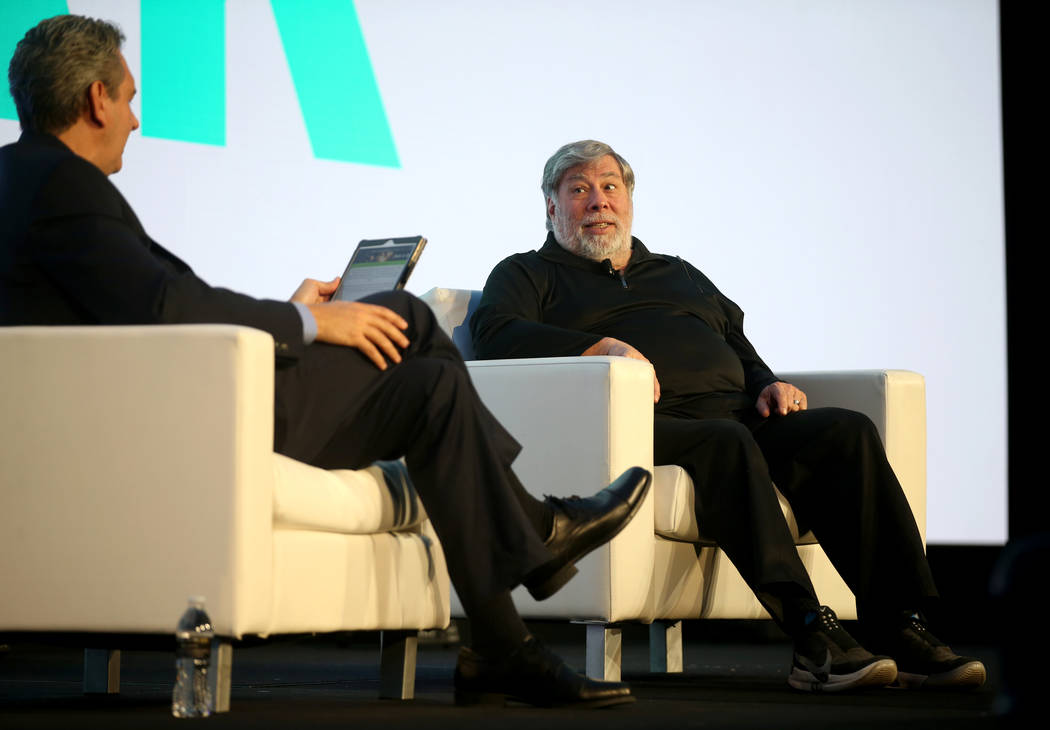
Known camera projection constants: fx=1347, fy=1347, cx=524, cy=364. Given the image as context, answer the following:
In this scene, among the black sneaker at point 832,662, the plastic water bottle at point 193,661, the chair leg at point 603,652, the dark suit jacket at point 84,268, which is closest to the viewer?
the plastic water bottle at point 193,661

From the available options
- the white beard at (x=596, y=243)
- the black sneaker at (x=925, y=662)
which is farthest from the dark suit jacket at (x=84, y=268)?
the white beard at (x=596, y=243)

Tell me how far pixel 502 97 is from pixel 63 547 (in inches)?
104

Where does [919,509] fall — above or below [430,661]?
above

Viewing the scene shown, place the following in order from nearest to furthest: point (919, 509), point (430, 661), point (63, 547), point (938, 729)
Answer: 1. point (938, 729)
2. point (63, 547)
3. point (919, 509)
4. point (430, 661)

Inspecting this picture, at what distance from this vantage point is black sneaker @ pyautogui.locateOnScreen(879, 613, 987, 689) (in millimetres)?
2404

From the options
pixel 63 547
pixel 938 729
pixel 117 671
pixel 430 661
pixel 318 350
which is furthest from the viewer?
pixel 430 661

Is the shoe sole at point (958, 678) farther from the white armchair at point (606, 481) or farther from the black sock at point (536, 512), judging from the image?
the black sock at point (536, 512)

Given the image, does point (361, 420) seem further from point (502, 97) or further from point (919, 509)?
point (502, 97)

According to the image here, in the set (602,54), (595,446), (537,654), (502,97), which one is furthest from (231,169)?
(537,654)

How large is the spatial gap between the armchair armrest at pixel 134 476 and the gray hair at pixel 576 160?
1638 mm

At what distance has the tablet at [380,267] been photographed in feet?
7.57

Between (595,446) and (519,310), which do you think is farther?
(519,310)

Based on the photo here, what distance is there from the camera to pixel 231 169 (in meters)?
3.99

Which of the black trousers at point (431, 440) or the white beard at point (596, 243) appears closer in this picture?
the black trousers at point (431, 440)
